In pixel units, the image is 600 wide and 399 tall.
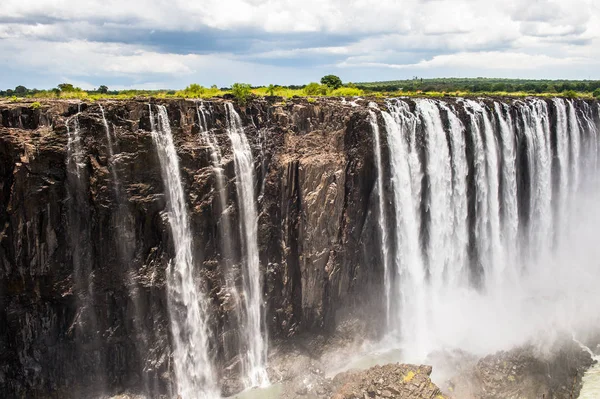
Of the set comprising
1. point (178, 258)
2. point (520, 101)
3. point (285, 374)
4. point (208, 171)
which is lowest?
point (285, 374)

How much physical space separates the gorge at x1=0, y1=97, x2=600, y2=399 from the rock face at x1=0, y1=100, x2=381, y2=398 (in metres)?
0.07

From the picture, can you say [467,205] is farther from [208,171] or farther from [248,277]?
[208,171]

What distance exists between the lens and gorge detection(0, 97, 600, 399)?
68.4ft

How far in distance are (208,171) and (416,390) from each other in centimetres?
1423

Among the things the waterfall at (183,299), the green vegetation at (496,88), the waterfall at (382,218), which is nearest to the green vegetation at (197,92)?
the waterfall at (183,299)

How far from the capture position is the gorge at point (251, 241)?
2084 cm

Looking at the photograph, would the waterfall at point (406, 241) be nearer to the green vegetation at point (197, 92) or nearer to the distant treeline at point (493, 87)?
the green vegetation at point (197, 92)

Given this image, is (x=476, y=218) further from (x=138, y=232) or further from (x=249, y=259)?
(x=138, y=232)

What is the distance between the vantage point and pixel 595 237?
41.2 metres

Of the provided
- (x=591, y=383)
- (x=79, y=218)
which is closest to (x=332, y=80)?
(x=79, y=218)

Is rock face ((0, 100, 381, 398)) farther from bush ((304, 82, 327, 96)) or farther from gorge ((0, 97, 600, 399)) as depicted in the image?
bush ((304, 82, 327, 96))

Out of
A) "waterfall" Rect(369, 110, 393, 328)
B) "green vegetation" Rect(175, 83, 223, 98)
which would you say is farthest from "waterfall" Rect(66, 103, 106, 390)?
"waterfall" Rect(369, 110, 393, 328)

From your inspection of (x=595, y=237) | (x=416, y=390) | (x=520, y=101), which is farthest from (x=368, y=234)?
(x=595, y=237)

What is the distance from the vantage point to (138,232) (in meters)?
22.3
